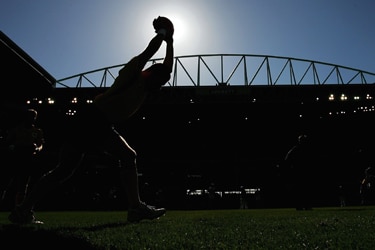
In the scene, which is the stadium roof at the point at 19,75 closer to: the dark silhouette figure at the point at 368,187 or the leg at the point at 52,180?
the leg at the point at 52,180

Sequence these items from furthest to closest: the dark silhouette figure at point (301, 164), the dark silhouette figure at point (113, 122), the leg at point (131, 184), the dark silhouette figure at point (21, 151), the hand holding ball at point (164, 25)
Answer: the dark silhouette figure at point (301, 164), the dark silhouette figure at point (21, 151), the leg at point (131, 184), the hand holding ball at point (164, 25), the dark silhouette figure at point (113, 122)

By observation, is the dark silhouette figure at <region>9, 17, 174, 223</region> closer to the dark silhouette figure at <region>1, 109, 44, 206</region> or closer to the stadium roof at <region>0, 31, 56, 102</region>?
the dark silhouette figure at <region>1, 109, 44, 206</region>

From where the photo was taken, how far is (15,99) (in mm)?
Result: 27219

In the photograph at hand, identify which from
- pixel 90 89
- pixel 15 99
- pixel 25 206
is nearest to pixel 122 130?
pixel 90 89

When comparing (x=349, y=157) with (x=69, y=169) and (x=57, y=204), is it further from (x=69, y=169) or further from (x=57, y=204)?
(x=69, y=169)

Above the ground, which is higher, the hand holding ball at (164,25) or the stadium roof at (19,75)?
the stadium roof at (19,75)


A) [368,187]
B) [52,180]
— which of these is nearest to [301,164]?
[368,187]

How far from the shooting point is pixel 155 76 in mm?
3699

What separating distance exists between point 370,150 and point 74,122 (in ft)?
104

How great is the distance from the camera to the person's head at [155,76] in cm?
368

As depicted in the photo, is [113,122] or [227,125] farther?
[227,125]

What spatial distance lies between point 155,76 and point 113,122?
0.65 m

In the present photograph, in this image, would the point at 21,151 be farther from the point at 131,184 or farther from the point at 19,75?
the point at 19,75

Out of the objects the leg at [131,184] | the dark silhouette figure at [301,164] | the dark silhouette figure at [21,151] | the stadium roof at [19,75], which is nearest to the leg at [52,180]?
the leg at [131,184]
